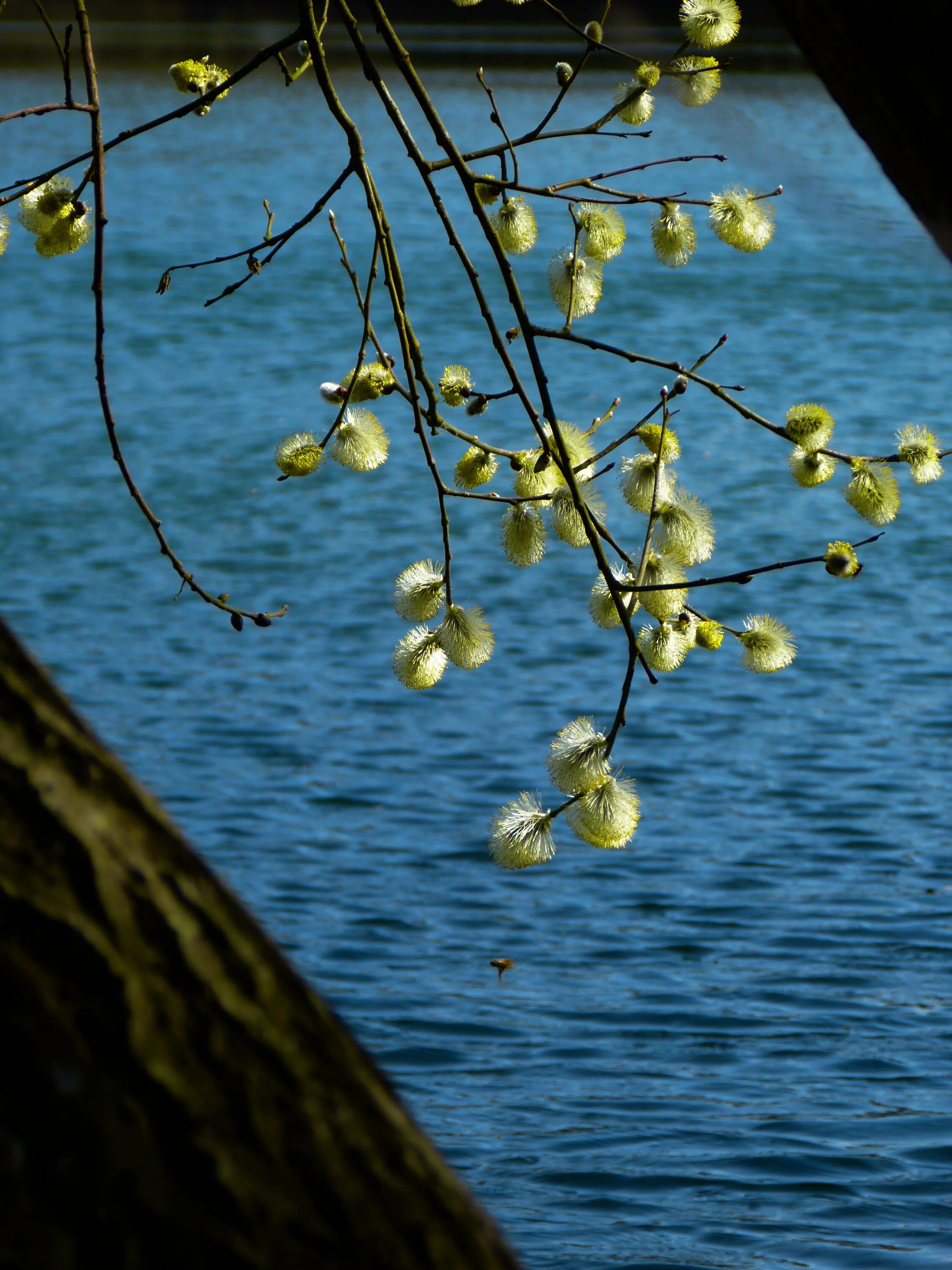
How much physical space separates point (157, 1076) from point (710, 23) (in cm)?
180

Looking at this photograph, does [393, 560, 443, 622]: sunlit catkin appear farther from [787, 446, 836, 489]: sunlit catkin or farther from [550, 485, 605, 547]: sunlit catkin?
[787, 446, 836, 489]: sunlit catkin

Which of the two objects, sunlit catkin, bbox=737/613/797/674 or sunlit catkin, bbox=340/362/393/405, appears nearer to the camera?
sunlit catkin, bbox=737/613/797/674

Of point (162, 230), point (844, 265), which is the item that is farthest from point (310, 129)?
point (844, 265)

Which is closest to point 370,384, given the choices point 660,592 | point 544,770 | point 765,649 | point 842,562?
point 660,592

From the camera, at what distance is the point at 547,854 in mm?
2250

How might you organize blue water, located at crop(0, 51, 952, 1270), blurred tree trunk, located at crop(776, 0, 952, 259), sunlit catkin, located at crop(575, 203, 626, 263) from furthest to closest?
blue water, located at crop(0, 51, 952, 1270) → sunlit catkin, located at crop(575, 203, 626, 263) → blurred tree trunk, located at crop(776, 0, 952, 259)

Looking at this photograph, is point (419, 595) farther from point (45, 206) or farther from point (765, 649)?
point (45, 206)

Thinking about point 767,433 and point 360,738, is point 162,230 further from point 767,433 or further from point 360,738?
point 360,738

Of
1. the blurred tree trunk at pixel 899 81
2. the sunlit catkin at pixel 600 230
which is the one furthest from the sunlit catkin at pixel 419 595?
the blurred tree trunk at pixel 899 81

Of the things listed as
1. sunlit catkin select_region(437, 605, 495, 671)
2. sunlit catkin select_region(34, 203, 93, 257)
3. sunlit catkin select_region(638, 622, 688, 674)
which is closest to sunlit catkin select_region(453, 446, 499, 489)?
sunlit catkin select_region(437, 605, 495, 671)

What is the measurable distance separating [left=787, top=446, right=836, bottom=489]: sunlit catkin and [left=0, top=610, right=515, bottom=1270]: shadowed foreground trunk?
4.54 ft

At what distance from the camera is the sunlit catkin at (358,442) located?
258 centimetres

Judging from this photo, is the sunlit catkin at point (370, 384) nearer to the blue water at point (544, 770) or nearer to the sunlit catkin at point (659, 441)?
the sunlit catkin at point (659, 441)

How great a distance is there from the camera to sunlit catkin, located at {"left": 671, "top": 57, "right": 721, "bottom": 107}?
2389mm
